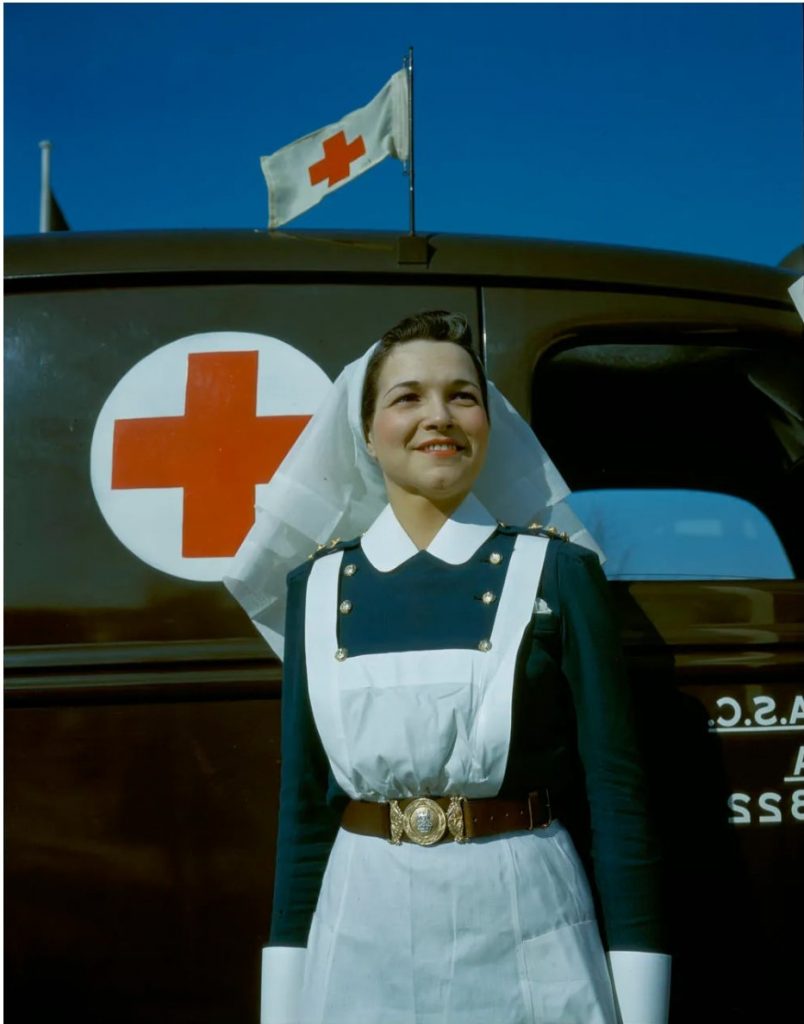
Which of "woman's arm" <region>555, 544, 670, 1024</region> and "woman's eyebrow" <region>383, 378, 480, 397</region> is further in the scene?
"woman's eyebrow" <region>383, 378, 480, 397</region>

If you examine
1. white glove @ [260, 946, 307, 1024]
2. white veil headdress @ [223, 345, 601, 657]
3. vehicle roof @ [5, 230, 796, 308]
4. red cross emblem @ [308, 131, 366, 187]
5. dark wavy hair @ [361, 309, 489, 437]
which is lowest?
white glove @ [260, 946, 307, 1024]

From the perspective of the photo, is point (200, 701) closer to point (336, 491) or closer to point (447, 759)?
point (336, 491)

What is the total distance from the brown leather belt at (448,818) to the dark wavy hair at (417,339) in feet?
1.99

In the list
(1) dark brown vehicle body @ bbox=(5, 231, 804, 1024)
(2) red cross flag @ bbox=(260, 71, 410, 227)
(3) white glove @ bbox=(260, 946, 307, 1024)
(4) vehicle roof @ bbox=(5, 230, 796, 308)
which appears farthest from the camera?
(2) red cross flag @ bbox=(260, 71, 410, 227)

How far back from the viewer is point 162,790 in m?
1.83

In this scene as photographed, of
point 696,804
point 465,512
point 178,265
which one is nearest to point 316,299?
point 178,265

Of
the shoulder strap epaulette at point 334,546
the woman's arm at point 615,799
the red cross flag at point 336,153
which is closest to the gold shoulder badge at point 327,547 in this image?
the shoulder strap epaulette at point 334,546

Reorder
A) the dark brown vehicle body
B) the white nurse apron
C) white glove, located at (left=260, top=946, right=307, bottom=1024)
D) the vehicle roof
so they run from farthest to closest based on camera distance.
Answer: the vehicle roof, the dark brown vehicle body, white glove, located at (left=260, top=946, right=307, bottom=1024), the white nurse apron

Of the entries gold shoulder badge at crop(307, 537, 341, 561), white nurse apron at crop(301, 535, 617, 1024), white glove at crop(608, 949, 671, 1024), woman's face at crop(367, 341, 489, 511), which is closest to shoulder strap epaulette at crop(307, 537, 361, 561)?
gold shoulder badge at crop(307, 537, 341, 561)

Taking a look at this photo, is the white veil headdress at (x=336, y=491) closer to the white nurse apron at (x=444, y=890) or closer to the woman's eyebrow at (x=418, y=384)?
the woman's eyebrow at (x=418, y=384)

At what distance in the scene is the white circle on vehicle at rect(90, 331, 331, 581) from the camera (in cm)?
190

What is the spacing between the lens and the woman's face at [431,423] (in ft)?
4.92

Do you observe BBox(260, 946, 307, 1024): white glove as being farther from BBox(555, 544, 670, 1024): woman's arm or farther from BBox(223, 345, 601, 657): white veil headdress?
BBox(223, 345, 601, 657): white veil headdress

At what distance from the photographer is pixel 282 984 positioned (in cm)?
145
